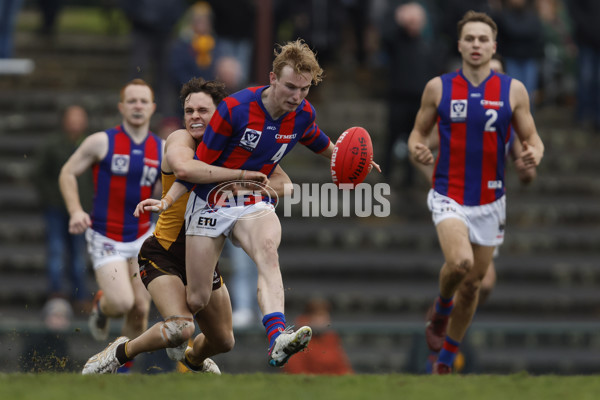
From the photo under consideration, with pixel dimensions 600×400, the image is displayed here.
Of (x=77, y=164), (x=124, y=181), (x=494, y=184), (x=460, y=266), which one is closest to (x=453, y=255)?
(x=460, y=266)

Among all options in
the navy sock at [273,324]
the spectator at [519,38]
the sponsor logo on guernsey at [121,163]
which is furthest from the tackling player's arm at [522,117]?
the spectator at [519,38]

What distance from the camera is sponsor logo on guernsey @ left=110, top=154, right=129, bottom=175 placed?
10.4 metres

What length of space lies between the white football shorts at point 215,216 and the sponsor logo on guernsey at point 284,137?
0.47m

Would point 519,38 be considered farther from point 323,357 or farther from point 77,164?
point 77,164

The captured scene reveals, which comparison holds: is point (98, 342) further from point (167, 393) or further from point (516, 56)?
point (516, 56)

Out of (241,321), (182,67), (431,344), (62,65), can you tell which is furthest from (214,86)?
(62,65)

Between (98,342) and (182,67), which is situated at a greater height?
(182,67)

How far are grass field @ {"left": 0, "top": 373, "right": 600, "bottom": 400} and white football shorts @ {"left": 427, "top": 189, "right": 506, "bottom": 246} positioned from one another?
5.13 feet

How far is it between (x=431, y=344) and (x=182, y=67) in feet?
19.4

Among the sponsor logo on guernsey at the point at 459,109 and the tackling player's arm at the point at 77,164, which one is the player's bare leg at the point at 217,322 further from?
the sponsor logo on guernsey at the point at 459,109

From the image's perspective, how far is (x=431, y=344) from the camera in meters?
10.3

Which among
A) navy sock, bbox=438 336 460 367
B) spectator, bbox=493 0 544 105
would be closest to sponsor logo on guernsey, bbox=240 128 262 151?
navy sock, bbox=438 336 460 367

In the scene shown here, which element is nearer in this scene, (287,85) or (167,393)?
(167,393)

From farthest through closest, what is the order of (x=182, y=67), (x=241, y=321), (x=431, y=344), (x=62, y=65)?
(x=62, y=65)
(x=182, y=67)
(x=241, y=321)
(x=431, y=344)
